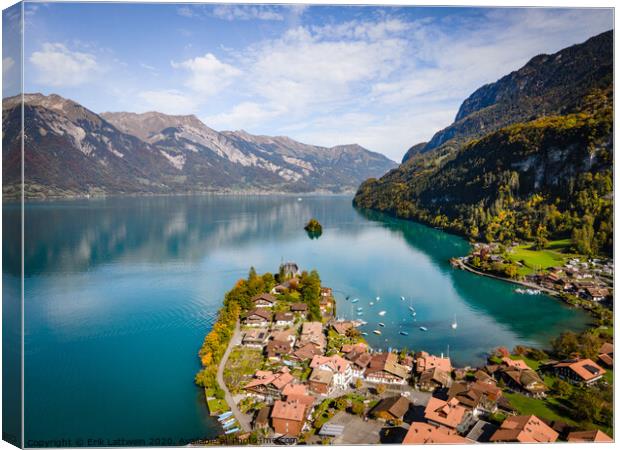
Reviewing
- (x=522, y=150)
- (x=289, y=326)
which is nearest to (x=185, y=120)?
(x=522, y=150)

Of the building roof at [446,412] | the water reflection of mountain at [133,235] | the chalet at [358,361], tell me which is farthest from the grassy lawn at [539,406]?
the water reflection of mountain at [133,235]

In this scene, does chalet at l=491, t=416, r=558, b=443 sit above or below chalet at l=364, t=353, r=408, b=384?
above

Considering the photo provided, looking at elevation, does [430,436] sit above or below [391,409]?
above

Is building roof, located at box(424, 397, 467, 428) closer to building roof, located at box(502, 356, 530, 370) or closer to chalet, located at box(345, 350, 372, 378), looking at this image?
chalet, located at box(345, 350, 372, 378)

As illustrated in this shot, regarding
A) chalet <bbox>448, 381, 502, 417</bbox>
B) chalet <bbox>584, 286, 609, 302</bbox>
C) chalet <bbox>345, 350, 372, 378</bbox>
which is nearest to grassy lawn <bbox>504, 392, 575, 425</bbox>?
chalet <bbox>448, 381, 502, 417</bbox>

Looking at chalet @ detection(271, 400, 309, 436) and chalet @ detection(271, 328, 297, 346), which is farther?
chalet @ detection(271, 328, 297, 346)

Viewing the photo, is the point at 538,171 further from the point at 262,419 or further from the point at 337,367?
the point at 262,419

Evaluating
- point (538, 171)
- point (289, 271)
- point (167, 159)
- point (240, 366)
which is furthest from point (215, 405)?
point (167, 159)
